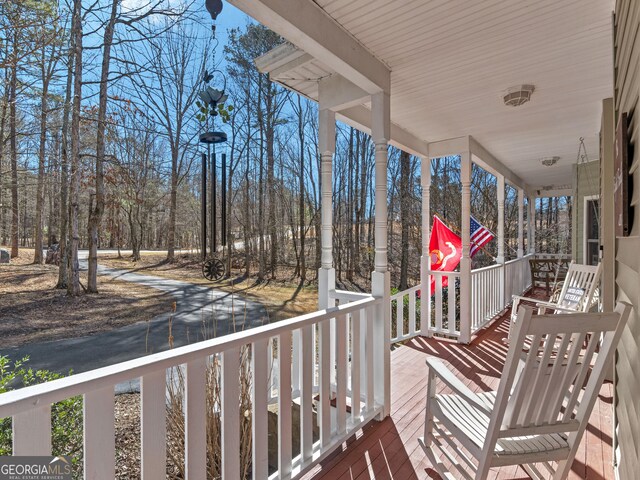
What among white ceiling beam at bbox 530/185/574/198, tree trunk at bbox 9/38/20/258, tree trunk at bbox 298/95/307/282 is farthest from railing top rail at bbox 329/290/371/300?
white ceiling beam at bbox 530/185/574/198

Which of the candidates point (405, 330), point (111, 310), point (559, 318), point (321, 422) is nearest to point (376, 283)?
point (321, 422)

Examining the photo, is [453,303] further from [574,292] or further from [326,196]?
[326,196]

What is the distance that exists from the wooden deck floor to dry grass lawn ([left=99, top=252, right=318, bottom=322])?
458cm

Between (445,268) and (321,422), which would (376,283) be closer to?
(321,422)

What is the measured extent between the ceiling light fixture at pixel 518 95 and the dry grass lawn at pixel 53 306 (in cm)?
604

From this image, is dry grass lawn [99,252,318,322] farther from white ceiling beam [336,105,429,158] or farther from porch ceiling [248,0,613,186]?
porch ceiling [248,0,613,186]

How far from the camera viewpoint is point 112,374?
→ 98 cm

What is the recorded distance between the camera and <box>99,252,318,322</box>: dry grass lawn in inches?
264

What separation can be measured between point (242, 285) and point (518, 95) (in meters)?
6.86

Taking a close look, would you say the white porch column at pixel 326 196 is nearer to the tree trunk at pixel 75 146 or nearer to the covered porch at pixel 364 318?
the covered porch at pixel 364 318

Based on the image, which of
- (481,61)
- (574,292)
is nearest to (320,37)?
(481,61)

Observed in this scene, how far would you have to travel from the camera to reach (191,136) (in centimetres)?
720

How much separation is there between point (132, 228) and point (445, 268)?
581 centimetres

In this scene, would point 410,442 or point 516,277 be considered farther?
point 516,277
